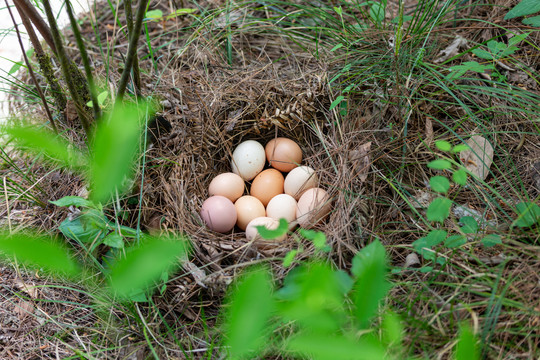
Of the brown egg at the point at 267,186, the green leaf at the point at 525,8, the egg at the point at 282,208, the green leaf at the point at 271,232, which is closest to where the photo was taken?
the green leaf at the point at 271,232

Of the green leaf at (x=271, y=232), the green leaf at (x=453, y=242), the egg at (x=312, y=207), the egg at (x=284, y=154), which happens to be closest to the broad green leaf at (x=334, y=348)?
the green leaf at (x=271, y=232)

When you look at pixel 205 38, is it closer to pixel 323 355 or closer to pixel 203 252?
pixel 203 252

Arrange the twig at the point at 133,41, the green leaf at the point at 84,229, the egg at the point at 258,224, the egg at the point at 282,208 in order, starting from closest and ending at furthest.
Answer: the twig at the point at 133,41 → the green leaf at the point at 84,229 → the egg at the point at 258,224 → the egg at the point at 282,208

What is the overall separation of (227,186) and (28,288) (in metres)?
0.98

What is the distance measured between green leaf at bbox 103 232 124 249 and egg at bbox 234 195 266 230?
62 cm

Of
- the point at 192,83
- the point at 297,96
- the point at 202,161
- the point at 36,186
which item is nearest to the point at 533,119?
the point at 297,96

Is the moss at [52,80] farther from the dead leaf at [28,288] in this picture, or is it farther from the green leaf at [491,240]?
the green leaf at [491,240]

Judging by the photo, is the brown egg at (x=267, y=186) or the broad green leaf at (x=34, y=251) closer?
the broad green leaf at (x=34, y=251)

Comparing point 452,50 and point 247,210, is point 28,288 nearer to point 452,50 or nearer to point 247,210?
point 247,210

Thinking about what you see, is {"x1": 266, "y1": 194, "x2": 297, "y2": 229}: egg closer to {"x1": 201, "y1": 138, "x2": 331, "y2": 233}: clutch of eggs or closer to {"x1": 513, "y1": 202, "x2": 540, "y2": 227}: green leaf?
{"x1": 201, "y1": 138, "x2": 331, "y2": 233}: clutch of eggs

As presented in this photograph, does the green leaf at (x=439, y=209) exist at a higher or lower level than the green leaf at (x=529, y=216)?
higher

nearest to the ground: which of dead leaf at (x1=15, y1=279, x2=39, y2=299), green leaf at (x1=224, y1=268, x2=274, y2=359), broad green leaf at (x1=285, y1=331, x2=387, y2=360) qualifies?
dead leaf at (x1=15, y1=279, x2=39, y2=299)

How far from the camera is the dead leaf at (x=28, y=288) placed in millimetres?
1743

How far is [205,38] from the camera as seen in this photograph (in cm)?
254
